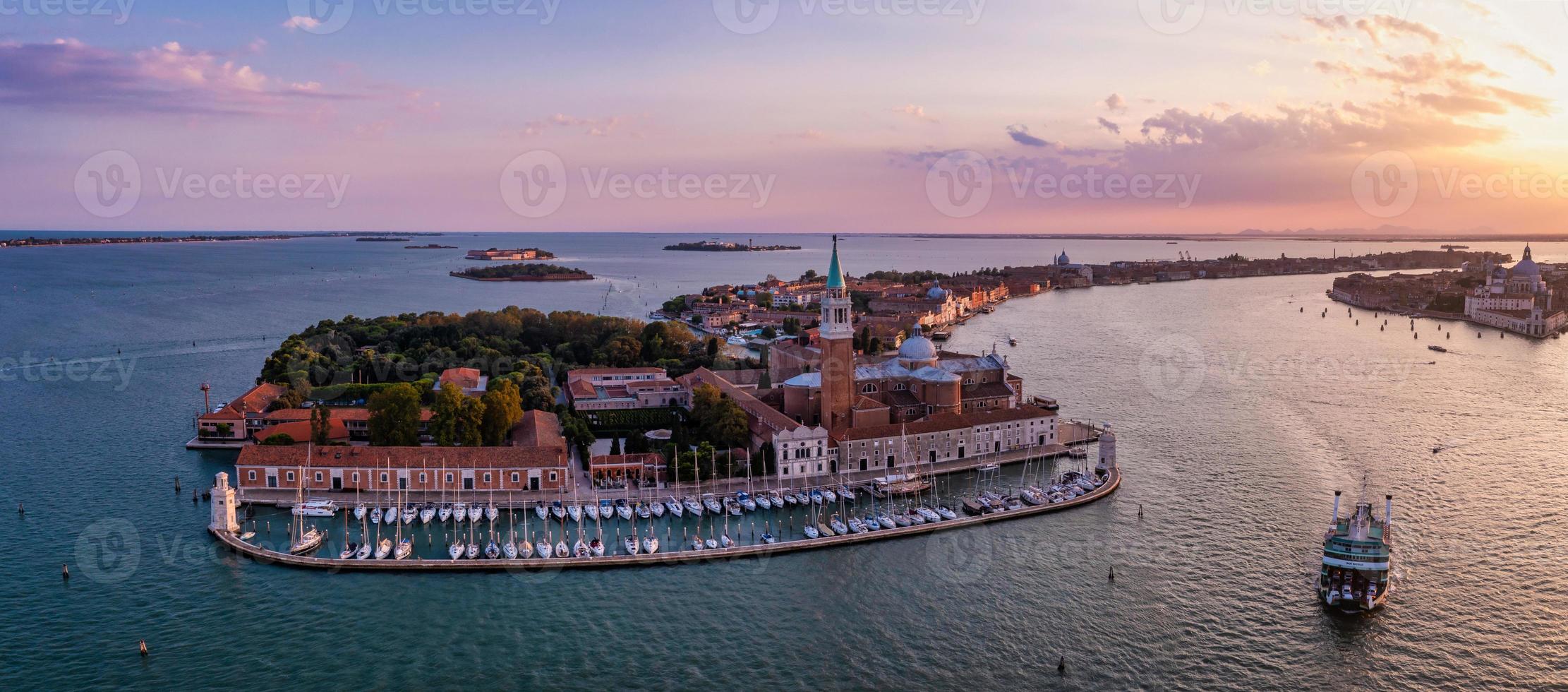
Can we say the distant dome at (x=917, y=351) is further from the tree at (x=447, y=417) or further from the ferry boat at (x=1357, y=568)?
the ferry boat at (x=1357, y=568)

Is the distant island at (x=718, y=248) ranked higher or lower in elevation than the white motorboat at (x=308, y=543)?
higher

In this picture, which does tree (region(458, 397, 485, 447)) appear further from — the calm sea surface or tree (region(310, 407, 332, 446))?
the calm sea surface

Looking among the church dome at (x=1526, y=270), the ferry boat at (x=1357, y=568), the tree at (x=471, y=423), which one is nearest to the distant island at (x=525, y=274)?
the tree at (x=471, y=423)

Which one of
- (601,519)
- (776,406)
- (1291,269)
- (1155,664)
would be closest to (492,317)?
(776,406)

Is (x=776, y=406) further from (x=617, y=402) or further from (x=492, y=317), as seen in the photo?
(x=492, y=317)

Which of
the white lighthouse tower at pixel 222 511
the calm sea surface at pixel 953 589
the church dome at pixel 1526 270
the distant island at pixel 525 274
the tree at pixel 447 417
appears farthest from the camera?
the distant island at pixel 525 274

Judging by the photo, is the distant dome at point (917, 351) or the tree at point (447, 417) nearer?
the tree at point (447, 417)

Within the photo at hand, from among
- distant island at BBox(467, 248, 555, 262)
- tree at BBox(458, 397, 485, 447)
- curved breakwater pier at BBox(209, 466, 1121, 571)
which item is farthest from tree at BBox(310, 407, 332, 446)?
distant island at BBox(467, 248, 555, 262)
